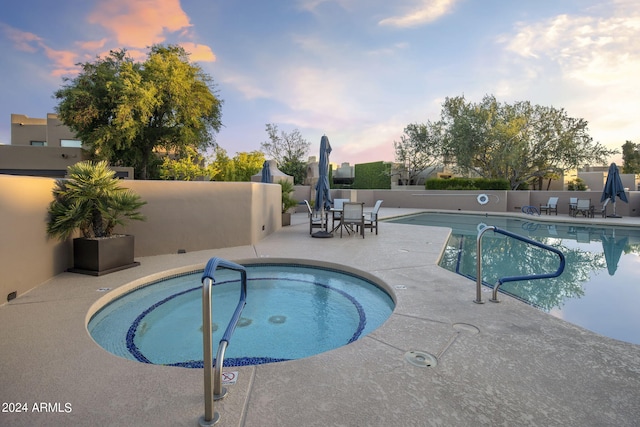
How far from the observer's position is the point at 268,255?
618 centimetres

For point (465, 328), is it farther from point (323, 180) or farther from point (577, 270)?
point (323, 180)

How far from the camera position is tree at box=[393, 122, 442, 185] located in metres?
26.5

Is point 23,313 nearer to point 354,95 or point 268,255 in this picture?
point 268,255

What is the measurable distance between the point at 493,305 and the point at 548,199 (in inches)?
687

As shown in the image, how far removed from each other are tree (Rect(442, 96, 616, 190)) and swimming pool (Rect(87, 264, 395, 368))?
2019 cm

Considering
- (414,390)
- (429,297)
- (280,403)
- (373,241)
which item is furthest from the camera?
(373,241)

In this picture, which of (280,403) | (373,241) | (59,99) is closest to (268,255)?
(373,241)

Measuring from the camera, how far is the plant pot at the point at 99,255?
4.64 meters

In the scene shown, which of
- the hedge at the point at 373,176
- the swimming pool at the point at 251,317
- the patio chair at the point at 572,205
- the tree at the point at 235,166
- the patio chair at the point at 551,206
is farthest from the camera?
the hedge at the point at 373,176

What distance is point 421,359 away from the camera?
7.71 ft

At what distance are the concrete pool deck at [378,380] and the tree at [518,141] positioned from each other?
2093cm

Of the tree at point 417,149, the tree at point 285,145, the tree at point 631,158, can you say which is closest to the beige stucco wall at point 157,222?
the tree at point 417,149

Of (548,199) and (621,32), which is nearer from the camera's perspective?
(621,32)

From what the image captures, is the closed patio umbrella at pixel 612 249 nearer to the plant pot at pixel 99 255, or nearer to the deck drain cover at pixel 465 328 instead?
the deck drain cover at pixel 465 328
